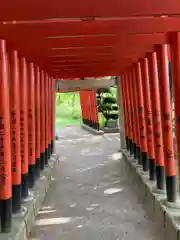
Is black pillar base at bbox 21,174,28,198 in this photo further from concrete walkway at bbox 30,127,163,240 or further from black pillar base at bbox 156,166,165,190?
black pillar base at bbox 156,166,165,190

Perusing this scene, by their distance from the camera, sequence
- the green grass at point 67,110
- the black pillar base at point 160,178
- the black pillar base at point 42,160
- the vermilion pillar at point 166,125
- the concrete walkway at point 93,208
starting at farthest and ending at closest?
the green grass at point 67,110, the black pillar base at point 42,160, the black pillar base at point 160,178, the vermilion pillar at point 166,125, the concrete walkway at point 93,208

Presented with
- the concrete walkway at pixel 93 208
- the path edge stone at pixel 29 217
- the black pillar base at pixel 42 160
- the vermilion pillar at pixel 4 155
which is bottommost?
the concrete walkway at pixel 93 208

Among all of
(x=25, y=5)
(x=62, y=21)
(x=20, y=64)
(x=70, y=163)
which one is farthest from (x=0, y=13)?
(x=70, y=163)

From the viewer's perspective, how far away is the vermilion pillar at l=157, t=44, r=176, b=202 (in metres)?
5.41

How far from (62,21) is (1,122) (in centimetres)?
148

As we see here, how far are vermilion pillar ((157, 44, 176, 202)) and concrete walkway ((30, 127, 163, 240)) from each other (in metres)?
0.64

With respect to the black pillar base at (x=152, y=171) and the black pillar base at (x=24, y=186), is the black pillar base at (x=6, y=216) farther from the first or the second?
the black pillar base at (x=152, y=171)

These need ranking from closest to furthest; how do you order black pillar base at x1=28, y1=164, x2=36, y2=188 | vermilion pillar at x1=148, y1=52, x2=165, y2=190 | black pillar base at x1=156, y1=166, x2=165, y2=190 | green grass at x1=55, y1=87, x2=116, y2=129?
black pillar base at x1=156, y1=166, x2=165, y2=190, vermilion pillar at x1=148, y1=52, x2=165, y2=190, black pillar base at x1=28, y1=164, x2=36, y2=188, green grass at x1=55, y1=87, x2=116, y2=129

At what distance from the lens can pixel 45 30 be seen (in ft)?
14.6

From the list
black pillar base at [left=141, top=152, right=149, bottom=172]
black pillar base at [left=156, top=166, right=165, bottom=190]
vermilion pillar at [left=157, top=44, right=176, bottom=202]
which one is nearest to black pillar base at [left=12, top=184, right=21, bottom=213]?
vermilion pillar at [left=157, top=44, right=176, bottom=202]

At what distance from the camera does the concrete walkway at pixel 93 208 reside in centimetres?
518

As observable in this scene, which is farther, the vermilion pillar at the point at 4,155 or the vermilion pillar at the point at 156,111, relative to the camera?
the vermilion pillar at the point at 156,111

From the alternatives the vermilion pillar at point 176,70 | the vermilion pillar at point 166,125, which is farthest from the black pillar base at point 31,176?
the vermilion pillar at point 176,70

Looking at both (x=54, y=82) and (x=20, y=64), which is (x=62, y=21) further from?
(x=54, y=82)
